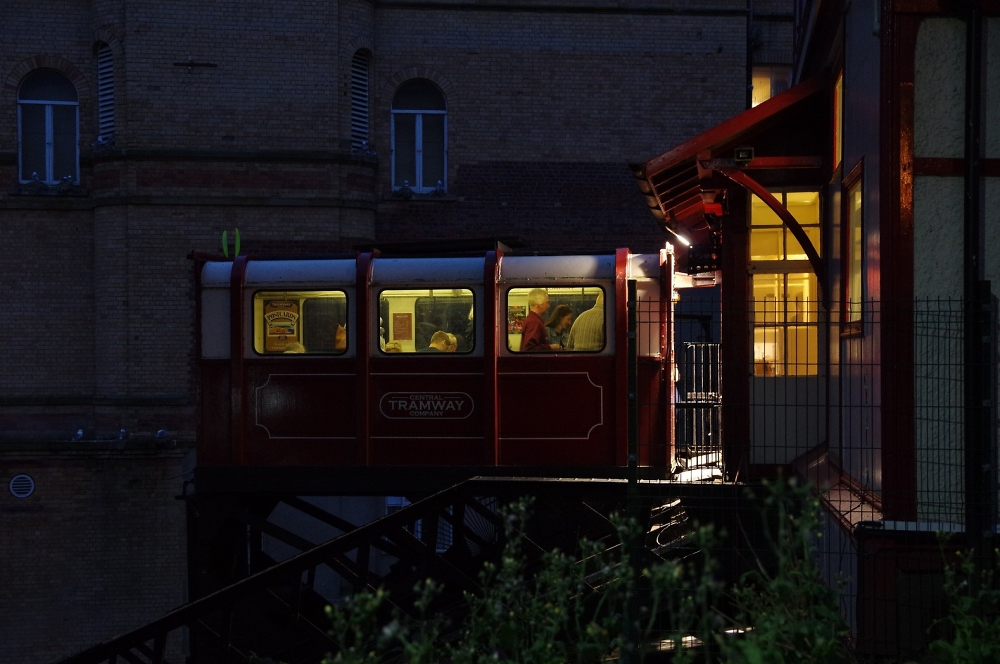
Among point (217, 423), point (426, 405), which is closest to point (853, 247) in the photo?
point (426, 405)

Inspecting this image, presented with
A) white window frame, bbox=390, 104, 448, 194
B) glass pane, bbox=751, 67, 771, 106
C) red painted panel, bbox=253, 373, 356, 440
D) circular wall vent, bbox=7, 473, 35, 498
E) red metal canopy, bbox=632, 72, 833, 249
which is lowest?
circular wall vent, bbox=7, 473, 35, 498

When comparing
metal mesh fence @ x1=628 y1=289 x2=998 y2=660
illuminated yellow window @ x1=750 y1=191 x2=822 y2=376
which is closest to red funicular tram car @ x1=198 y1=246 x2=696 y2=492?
illuminated yellow window @ x1=750 y1=191 x2=822 y2=376

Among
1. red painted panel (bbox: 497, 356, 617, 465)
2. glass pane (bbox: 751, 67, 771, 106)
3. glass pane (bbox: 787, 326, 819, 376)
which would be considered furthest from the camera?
glass pane (bbox: 751, 67, 771, 106)

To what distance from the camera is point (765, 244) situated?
11734 millimetres

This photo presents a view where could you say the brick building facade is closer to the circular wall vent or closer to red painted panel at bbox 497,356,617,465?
the circular wall vent

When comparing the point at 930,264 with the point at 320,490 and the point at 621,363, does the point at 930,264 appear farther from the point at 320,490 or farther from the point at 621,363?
the point at 320,490

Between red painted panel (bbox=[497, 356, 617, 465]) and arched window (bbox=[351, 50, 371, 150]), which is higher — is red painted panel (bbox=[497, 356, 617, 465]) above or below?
below

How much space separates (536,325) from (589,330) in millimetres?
470

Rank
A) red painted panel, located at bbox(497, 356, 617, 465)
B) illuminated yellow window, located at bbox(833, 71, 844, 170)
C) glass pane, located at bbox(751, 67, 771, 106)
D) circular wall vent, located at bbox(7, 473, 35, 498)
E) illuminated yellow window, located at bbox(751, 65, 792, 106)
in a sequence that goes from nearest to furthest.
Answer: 1. illuminated yellow window, located at bbox(833, 71, 844, 170)
2. red painted panel, located at bbox(497, 356, 617, 465)
3. circular wall vent, located at bbox(7, 473, 35, 498)
4. illuminated yellow window, located at bbox(751, 65, 792, 106)
5. glass pane, located at bbox(751, 67, 771, 106)

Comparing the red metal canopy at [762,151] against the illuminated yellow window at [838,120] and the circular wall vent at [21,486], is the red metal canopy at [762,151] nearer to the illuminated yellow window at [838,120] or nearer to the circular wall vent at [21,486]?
the illuminated yellow window at [838,120]

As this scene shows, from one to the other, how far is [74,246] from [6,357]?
188 centimetres

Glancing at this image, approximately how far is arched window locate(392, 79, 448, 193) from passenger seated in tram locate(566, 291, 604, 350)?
812 centimetres

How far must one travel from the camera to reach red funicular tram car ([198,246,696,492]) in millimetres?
10188

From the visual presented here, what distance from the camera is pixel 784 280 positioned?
1161 centimetres
